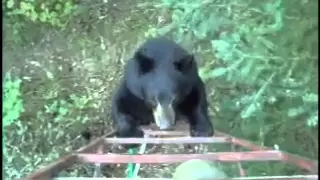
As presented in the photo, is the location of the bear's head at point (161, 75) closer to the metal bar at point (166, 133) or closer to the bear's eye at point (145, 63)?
the bear's eye at point (145, 63)

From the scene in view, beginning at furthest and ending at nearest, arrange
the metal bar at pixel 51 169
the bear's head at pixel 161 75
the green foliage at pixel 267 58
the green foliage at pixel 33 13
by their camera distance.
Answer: the green foliage at pixel 33 13
the bear's head at pixel 161 75
the green foliage at pixel 267 58
the metal bar at pixel 51 169

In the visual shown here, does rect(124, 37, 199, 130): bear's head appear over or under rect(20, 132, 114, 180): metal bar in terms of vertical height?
over

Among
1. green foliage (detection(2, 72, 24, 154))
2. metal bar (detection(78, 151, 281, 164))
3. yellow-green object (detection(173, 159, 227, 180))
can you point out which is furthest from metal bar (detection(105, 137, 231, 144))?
green foliage (detection(2, 72, 24, 154))

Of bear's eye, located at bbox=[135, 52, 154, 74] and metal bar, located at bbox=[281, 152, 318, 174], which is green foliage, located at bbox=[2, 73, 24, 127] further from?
metal bar, located at bbox=[281, 152, 318, 174]

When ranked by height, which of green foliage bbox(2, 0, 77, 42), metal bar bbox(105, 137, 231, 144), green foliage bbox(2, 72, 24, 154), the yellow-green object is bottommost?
metal bar bbox(105, 137, 231, 144)

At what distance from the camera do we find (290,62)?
5.91 feet

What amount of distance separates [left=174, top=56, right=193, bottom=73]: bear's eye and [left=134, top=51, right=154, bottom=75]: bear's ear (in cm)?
9

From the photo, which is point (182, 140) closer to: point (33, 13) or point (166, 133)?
point (166, 133)

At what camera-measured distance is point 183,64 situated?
212 cm

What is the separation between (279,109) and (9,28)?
1.98 m

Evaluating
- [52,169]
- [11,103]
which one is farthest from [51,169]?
[11,103]

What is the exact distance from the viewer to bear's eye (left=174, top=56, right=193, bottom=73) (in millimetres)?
2123

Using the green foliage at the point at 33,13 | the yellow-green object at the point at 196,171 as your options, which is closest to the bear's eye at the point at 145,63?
the yellow-green object at the point at 196,171

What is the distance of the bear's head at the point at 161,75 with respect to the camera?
198cm
